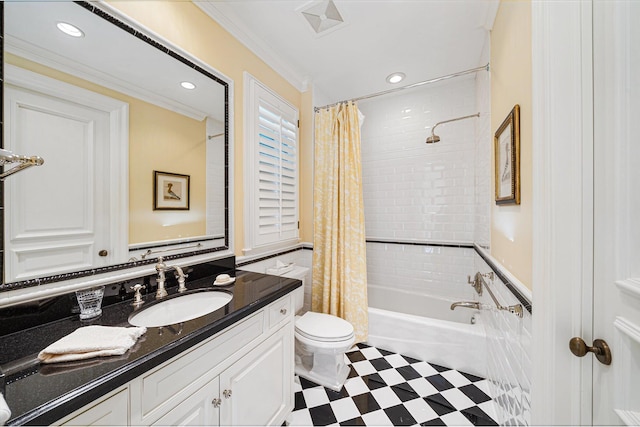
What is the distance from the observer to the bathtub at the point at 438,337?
5.51ft

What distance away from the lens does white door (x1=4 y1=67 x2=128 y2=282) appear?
0.78 metres

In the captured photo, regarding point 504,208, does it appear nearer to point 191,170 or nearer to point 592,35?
point 592,35

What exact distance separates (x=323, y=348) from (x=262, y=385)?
1.67ft

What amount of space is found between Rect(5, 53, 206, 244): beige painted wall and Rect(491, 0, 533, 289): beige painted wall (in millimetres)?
1641

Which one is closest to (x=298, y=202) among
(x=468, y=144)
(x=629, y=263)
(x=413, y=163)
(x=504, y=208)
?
(x=413, y=163)

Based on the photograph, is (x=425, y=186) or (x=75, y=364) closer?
(x=75, y=364)

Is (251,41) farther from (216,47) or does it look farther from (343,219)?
(343,219)

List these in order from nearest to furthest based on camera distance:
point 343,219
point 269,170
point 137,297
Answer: point 137,297, point 269,170, point 343,219

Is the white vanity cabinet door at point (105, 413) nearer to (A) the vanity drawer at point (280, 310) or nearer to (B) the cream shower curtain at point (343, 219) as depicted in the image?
(A) the vanity drawer at point (280, 310)

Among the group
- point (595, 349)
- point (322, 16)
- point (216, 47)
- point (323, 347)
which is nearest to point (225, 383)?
point (323, 347)

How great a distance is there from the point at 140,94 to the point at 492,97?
211cm

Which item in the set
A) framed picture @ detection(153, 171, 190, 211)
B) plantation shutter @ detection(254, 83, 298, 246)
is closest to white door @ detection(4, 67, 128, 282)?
framed picture @ detection(153, 171, 190, 211)

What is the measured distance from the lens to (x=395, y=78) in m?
2.23

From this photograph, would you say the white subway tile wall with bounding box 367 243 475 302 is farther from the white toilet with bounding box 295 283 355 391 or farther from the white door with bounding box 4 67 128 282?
the white door with bounding box 4 67 128 282
